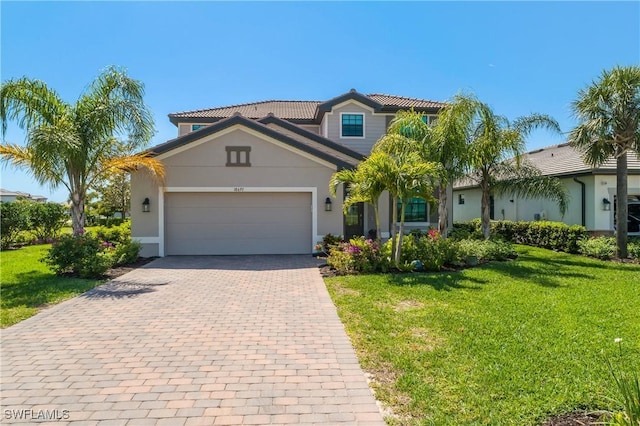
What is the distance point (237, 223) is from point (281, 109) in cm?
1018

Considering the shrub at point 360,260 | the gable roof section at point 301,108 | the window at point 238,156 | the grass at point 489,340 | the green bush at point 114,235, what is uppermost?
the gable roof section at point 301,108

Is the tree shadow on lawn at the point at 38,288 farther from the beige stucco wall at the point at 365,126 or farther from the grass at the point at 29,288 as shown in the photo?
the beige stucco wall at the point at 365,126

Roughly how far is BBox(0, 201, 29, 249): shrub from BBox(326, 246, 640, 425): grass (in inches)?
608

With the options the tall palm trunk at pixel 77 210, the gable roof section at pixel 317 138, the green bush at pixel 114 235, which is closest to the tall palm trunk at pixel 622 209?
the gable roof section at pixel 317 138

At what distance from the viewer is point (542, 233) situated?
15.4 m

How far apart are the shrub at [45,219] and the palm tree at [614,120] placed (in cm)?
2351

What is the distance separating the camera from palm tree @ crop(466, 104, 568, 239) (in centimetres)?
1213

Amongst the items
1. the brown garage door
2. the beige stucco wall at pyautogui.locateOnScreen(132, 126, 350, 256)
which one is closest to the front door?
the beige stucco wall at pyautogui.locateOnScreen(132, 126, 350, 256)

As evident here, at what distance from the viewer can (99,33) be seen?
35.1 ft

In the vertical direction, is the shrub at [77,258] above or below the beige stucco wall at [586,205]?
below

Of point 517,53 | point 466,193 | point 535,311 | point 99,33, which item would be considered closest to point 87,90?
point 99,33

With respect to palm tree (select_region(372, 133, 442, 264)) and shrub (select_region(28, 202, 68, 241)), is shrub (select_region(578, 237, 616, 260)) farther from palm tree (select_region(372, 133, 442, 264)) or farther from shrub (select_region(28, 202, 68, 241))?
shrub (select_region(28, 202, 68, 241))

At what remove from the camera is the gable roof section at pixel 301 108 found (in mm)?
18062

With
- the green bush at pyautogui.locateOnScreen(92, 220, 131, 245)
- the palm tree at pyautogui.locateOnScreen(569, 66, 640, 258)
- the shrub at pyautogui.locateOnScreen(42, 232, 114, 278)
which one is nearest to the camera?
the shrub at pyautogui.locateOnScreen(42, 232, 114, 278)
